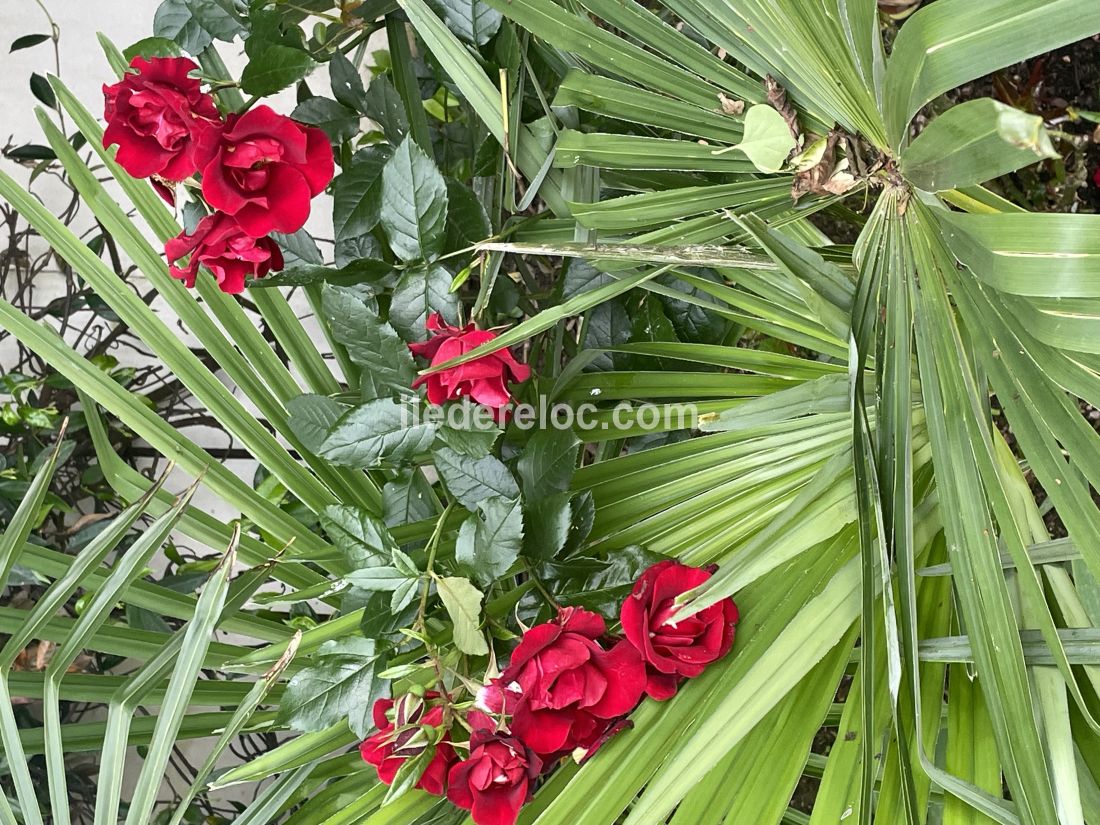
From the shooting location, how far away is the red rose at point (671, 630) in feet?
1.64

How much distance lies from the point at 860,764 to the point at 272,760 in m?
0.45

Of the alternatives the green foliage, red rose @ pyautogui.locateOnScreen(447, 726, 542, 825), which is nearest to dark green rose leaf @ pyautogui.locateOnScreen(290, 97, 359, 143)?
the green foliage

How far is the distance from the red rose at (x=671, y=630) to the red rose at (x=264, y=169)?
0.36 m

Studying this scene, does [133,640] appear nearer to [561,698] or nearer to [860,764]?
[561,698]

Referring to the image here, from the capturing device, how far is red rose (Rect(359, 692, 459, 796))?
527 mm

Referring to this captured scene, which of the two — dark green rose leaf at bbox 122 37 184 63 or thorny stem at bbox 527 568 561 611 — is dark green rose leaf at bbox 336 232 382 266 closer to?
dark green rose leaf at bbox 122 37 184 63

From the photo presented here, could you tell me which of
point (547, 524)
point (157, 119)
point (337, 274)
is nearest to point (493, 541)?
point (547, 524)

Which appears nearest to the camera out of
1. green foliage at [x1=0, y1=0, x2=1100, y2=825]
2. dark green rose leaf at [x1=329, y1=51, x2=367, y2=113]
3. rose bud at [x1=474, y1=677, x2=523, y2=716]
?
green foliage at [x1=0, y1=0, x2=1100, y2=825]

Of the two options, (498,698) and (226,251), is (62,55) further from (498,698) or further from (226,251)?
(498,698)

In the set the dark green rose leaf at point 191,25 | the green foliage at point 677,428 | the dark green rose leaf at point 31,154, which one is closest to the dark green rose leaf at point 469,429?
the green foliage at point 677,428

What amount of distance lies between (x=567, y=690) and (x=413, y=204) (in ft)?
1.20

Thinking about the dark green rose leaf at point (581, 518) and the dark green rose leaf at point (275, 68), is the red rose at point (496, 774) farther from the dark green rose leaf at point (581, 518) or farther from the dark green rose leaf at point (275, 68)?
the dark green rose leaf at point (275, 68)

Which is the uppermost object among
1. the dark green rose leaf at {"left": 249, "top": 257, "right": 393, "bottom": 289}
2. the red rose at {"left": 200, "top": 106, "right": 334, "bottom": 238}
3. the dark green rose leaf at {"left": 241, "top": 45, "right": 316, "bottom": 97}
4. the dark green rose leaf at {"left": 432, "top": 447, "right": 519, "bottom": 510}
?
the dark green rose leaf at {"left": 241, "top": 45, "right": 316, "bottom": 97}

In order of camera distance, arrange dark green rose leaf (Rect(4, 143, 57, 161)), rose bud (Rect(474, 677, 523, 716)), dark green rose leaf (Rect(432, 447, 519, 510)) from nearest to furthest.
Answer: rose bud (Rect(474, 677, 523, 716)), dark green rose leaf (Rect(432, 447, 519, 510)), dark green rose leaf (Rect(4, 143, 57, 161))
